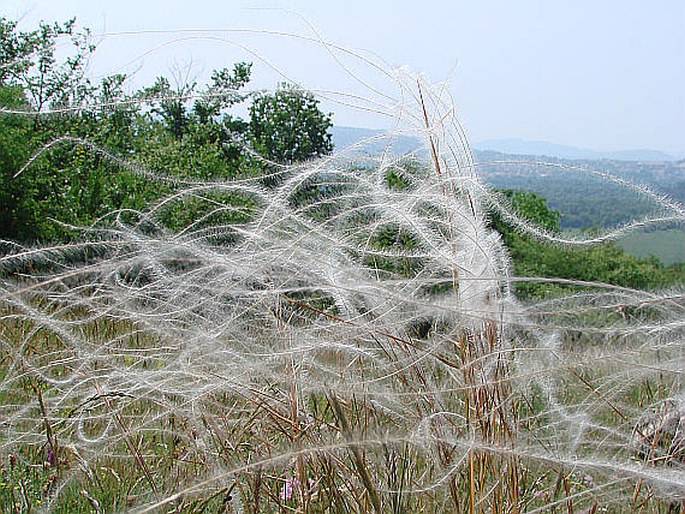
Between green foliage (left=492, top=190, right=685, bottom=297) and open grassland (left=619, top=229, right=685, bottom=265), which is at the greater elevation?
open grassland (left=619, top=229, right=685, bottom=265)

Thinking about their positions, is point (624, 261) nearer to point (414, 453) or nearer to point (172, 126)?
point (172, 126)

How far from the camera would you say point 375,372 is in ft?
5.76

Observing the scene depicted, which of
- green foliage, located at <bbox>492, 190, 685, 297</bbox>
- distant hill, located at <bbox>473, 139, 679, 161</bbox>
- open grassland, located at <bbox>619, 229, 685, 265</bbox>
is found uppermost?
distant hill, located at <bbox>473, 139, 679, 161</bbox>

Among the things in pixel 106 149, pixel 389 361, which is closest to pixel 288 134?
pixel 106 149

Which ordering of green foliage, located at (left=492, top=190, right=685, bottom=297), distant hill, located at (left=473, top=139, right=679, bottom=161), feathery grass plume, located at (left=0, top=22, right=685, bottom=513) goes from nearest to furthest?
feathery grass plume, located at (left=0, top=22, right=685, bottom=513), distant hill, located at (left=473, top=139, right=679, bottom=161), green foliage, located at (left=492, top=190, right=685, bottom=297)

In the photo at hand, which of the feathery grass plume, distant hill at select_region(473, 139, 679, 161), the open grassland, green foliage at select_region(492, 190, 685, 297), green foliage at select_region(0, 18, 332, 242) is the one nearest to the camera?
the feathery grass plume

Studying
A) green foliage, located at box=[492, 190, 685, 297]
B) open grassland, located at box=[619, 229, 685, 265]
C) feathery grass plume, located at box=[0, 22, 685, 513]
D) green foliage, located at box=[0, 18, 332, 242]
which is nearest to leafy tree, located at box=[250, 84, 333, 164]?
green foliage, located at box=[0, 18, 332, 242]

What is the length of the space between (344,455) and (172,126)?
21.8ft

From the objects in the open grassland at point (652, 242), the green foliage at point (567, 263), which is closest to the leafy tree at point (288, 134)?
the green foliage at point (567, 263)

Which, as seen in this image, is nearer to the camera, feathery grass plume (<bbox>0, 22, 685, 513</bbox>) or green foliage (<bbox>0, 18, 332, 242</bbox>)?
feathery grass plume (<bbox>0, 22, 685, 513</bbox>)

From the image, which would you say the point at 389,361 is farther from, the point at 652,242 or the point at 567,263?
the point at 567,263

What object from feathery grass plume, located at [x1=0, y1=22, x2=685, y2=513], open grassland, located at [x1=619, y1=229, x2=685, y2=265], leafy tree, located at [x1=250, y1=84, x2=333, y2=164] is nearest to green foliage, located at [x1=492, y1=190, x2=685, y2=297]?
open grassland, located at [x1=619, y1=229, x2=685, y2=265]

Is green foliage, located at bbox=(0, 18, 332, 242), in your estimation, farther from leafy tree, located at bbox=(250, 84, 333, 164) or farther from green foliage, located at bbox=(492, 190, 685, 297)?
green foliage, located at bbox=(492, 190, 685, 297)

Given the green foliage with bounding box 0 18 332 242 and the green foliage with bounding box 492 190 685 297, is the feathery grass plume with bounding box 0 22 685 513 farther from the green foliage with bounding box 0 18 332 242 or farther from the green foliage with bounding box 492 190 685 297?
the green foliage with bounding box 492 190 685 297
